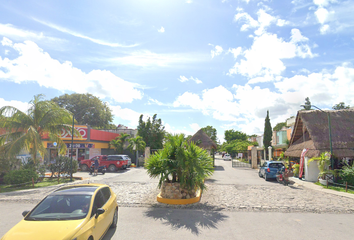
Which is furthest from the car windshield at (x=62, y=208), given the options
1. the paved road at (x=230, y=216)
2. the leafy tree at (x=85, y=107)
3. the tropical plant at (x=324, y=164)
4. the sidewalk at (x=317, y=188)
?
the leafy tree at (x=85, y=107)

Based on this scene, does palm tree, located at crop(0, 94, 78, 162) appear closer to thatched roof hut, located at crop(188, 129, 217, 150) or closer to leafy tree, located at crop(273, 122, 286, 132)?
thatched roof hut, located at crop(188, 129, 217, 150)

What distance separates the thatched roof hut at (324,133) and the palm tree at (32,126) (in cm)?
1843

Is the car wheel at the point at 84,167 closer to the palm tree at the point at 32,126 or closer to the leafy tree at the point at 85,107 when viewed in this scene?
A: the palm tree at the point at 32,126

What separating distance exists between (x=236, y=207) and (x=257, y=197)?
2557mm

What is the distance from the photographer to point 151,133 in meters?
38.7

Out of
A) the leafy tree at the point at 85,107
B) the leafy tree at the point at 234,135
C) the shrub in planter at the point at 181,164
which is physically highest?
the leafy tree at the point at 85,107

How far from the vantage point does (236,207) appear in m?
10.4

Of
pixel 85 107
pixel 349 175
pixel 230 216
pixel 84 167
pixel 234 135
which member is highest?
pixel 85 107

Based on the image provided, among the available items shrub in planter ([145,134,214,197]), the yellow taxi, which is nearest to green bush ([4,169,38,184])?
shrub in planter ([145,134,214,197])

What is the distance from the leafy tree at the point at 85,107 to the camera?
5734 cm

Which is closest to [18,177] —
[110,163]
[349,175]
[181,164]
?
[110,163]

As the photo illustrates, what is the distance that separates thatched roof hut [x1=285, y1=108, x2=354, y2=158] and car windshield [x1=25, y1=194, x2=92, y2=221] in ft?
55.0

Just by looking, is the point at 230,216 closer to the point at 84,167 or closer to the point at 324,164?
the point at 324,164

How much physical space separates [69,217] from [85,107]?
5594 cm
